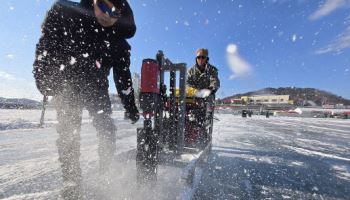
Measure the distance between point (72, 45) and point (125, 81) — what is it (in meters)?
0.59

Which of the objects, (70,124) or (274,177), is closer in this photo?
(70,124)

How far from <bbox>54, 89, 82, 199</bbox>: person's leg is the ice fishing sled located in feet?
1.79

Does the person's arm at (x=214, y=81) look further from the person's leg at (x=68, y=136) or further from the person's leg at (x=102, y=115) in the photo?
the person's leg at (x=68, y=136)

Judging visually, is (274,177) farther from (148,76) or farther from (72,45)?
(72,45)

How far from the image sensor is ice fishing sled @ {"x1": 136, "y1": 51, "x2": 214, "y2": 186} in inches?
101

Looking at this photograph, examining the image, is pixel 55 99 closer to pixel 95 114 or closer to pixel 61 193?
pixel 95 114

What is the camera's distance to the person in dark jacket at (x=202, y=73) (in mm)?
5160

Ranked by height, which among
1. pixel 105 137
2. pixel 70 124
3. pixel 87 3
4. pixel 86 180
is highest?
pixel 87 3

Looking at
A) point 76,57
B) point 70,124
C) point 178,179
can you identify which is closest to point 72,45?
point 76,57

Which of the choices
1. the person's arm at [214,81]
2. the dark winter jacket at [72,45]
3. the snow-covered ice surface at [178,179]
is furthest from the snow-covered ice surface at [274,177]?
the dark winter jacket at [72,45]

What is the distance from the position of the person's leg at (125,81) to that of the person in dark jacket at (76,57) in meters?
0.03

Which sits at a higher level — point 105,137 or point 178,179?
point 105,137

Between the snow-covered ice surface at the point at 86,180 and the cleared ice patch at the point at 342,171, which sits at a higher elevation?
the snow-covered ice surface at the point at 86,180

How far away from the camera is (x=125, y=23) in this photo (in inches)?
100
